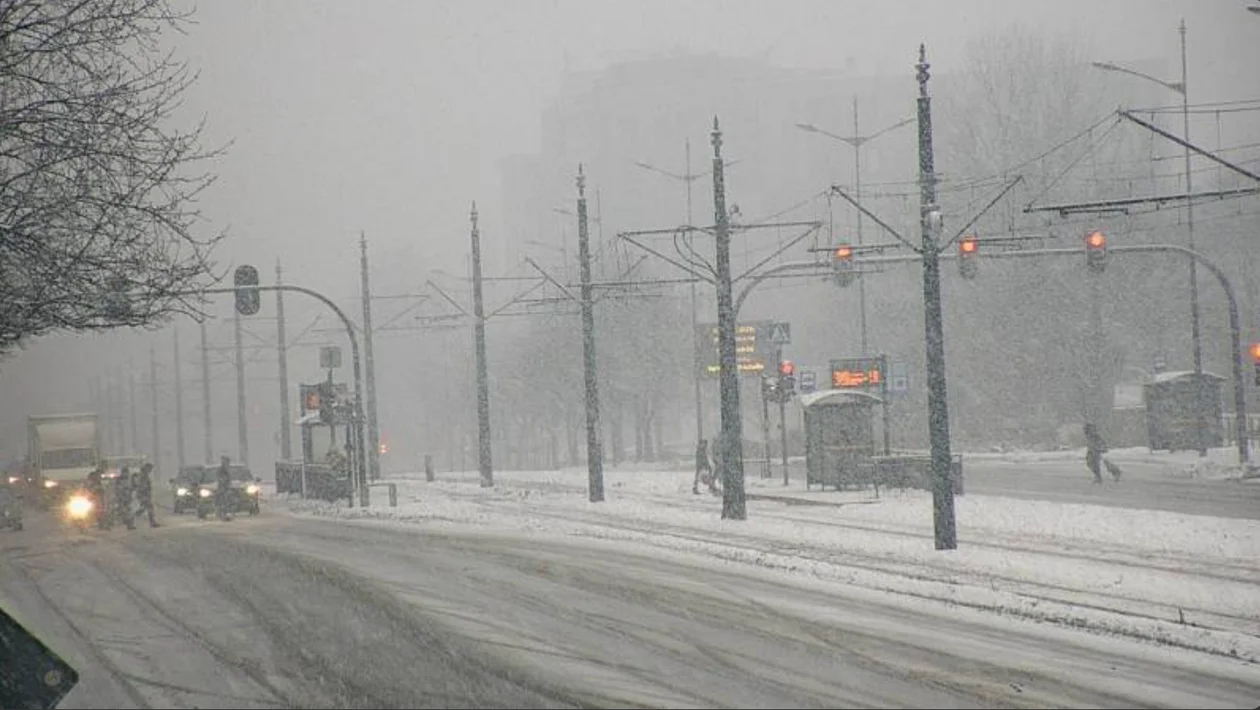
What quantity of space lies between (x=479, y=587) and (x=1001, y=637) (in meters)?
7.34

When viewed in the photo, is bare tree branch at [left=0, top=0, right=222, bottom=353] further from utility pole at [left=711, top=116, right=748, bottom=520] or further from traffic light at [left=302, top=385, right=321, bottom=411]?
traffic light at [left=302, top=385, right=321, bottom=411]

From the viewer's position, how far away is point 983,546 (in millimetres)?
24188

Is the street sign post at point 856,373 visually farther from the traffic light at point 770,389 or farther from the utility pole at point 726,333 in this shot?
the utility pole at point 726,333

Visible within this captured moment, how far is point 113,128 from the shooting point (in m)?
15.9

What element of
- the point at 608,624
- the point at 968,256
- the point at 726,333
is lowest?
the point at 608,624

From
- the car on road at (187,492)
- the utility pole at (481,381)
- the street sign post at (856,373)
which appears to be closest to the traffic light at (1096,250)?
the street sign post at (856,373)

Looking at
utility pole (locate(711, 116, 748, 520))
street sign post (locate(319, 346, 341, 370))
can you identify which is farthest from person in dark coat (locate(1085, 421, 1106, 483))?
street sign post (locate(319, 346, 341, 370))

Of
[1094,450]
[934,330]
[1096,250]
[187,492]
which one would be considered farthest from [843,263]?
[187,492]

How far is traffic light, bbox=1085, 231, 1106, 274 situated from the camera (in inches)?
1363

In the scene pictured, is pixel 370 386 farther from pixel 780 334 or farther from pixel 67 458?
pixel 780 334

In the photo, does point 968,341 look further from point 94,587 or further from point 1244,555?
point 94,587

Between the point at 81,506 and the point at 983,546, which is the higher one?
the point at 81,506

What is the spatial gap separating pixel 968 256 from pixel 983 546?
27.8 feet

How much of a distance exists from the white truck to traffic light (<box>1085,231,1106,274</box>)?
3888 cm
